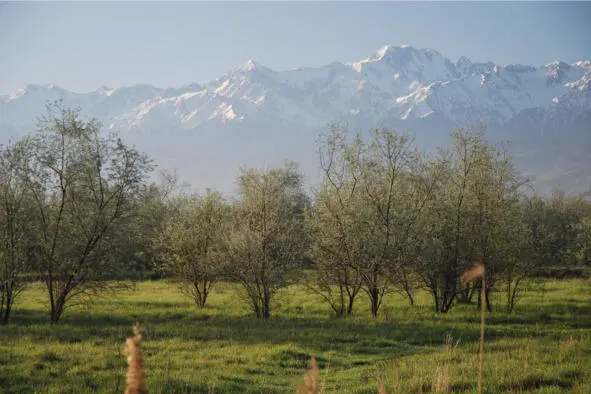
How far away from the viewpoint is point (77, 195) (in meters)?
26.4

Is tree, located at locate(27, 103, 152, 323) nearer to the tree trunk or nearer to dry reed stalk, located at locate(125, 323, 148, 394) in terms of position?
the tree trunk

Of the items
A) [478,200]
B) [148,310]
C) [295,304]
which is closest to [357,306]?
[295,304]

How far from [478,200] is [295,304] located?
16655 millimetres

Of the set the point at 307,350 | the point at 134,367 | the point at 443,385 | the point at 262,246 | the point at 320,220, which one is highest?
the point at 320,220

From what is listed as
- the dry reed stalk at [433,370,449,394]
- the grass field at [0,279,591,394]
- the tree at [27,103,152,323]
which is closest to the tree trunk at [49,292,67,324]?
the tree at [27,103,152,323]

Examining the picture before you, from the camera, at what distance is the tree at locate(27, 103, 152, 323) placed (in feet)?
84.2

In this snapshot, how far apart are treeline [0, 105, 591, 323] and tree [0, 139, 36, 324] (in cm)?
8

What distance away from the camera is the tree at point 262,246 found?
28922 millimetres

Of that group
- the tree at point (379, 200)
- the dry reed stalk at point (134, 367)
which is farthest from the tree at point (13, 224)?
the dry reed stalk at point (134, 367)

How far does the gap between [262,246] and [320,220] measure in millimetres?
4215

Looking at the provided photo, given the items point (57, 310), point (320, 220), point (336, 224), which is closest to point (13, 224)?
point (57, 310)

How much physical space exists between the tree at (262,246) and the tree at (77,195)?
723 centimetres

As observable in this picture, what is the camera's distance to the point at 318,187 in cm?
3064

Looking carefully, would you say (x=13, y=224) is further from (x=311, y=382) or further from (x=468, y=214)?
(x=311, y=382)
